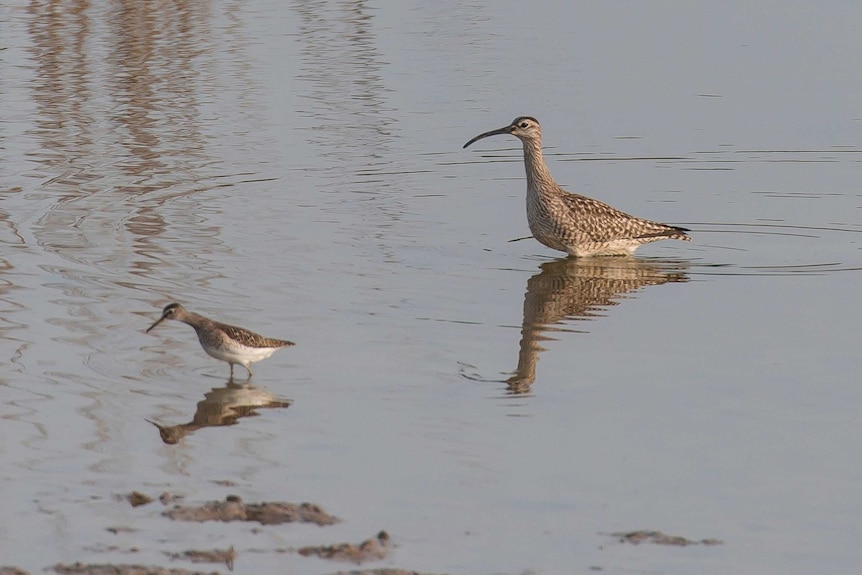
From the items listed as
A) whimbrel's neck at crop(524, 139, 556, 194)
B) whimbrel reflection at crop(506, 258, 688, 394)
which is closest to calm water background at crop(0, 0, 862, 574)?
whimbrel reflection at crop(506, 258, 688, 394)

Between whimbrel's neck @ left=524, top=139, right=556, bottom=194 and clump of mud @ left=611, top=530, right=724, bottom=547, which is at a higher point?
whimbrel's neck @ left=524, top=139, right=556, bottom=194

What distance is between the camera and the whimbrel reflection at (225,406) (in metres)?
10.2

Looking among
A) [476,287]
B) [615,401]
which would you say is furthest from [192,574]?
[476,287]

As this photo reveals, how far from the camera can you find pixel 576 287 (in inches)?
605

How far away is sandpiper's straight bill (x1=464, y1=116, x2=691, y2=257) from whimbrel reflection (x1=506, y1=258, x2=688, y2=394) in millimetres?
198

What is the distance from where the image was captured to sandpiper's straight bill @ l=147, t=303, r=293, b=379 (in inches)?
437

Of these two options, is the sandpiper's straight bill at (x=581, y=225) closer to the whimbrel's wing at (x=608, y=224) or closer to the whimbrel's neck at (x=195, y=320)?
the whimbrel's wing at (x=608, y=224)

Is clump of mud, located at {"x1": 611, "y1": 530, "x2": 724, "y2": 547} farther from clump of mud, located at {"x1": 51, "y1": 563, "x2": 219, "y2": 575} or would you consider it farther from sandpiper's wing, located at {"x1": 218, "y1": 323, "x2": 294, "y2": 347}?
sandpiper's wing, located at {"x1": 218, "y1": 323, "x2": 294, "y2": 347}

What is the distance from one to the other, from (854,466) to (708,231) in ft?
25.9

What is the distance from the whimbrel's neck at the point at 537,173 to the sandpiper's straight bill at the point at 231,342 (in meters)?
5.72

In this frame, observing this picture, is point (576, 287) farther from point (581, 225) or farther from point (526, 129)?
point (526, 129)

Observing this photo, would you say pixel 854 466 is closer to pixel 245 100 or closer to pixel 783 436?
pixel 783 436

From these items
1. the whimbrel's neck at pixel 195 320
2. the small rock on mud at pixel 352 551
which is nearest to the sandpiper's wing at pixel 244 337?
the whimbrel's neck at pixel 195 320

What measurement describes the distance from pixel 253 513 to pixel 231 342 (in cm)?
265
